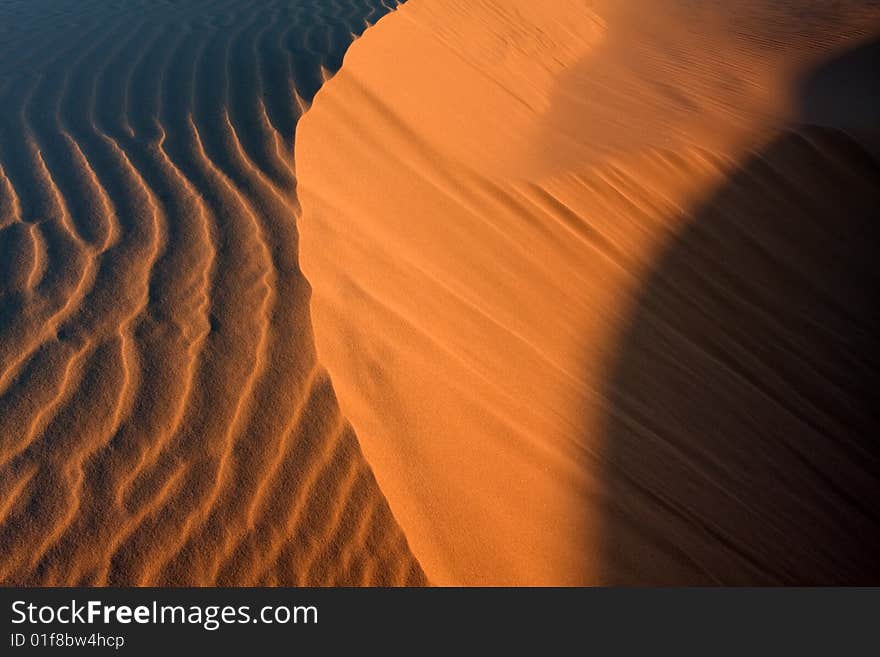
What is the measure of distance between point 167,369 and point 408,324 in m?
0.98

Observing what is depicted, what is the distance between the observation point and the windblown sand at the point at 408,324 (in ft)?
7.20

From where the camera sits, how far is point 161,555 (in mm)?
Answer: 2010

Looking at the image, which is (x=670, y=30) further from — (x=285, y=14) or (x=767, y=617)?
(x=767, y=617)

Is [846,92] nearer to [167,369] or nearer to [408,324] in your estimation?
[408,324]

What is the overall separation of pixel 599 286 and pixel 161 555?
2661 millimetres

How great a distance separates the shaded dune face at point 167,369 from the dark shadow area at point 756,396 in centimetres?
116

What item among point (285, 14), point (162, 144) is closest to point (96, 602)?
point (162, 144)

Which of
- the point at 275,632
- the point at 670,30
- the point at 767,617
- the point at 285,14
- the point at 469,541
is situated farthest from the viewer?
the point at 670,30

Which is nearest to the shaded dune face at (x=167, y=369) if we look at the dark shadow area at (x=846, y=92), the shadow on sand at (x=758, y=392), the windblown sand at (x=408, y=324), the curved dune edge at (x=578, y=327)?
the windblown sand at (x=408, y=324)

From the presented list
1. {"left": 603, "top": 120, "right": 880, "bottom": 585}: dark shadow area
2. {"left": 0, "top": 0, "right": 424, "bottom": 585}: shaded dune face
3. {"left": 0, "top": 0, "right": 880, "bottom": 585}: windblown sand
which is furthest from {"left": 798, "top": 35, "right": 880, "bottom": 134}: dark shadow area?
{"left": 0, "top": 0, "right": 424, "bottom": 585}: shaded dune face

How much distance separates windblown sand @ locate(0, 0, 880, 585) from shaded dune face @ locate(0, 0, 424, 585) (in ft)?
0.04

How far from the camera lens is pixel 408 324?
9.49ft

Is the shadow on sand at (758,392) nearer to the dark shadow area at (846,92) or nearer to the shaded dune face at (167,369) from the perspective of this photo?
the dark shadow area at (846,92)

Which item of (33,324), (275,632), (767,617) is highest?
(767,617)
